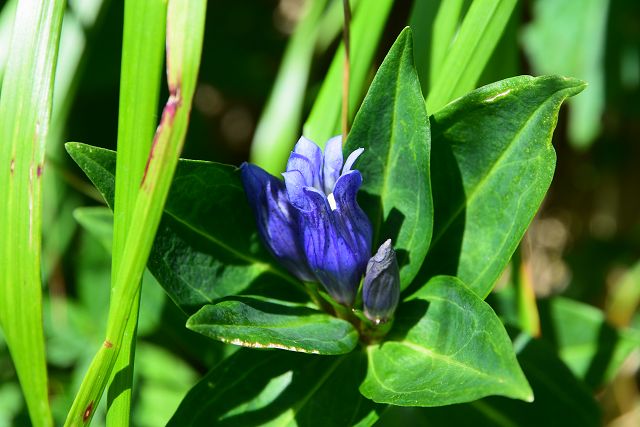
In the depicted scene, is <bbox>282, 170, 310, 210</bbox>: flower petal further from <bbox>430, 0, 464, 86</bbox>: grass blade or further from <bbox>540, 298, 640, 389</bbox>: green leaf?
<bbox>540, 298, 640, 389</bbox>: green leaf

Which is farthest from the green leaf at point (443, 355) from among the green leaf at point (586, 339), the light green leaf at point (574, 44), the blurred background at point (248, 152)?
the light green leaf at point (574, 44)

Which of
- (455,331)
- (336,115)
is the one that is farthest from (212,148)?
(455,331)

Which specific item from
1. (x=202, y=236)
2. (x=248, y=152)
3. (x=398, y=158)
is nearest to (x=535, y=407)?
(x=398, y=158)

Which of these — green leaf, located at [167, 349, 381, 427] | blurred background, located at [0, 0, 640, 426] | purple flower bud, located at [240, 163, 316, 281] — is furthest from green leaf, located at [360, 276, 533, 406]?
blurred background, located at [0, 0, 640, 426]

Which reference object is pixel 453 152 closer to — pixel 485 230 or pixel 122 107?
pixel 485 230

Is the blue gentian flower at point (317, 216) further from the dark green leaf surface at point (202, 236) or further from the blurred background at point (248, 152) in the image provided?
the blurred background at point (248, 152)

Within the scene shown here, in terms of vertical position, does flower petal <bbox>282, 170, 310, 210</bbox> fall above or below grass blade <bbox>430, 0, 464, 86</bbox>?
below

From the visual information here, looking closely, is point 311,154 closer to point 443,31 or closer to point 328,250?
point 328,250
